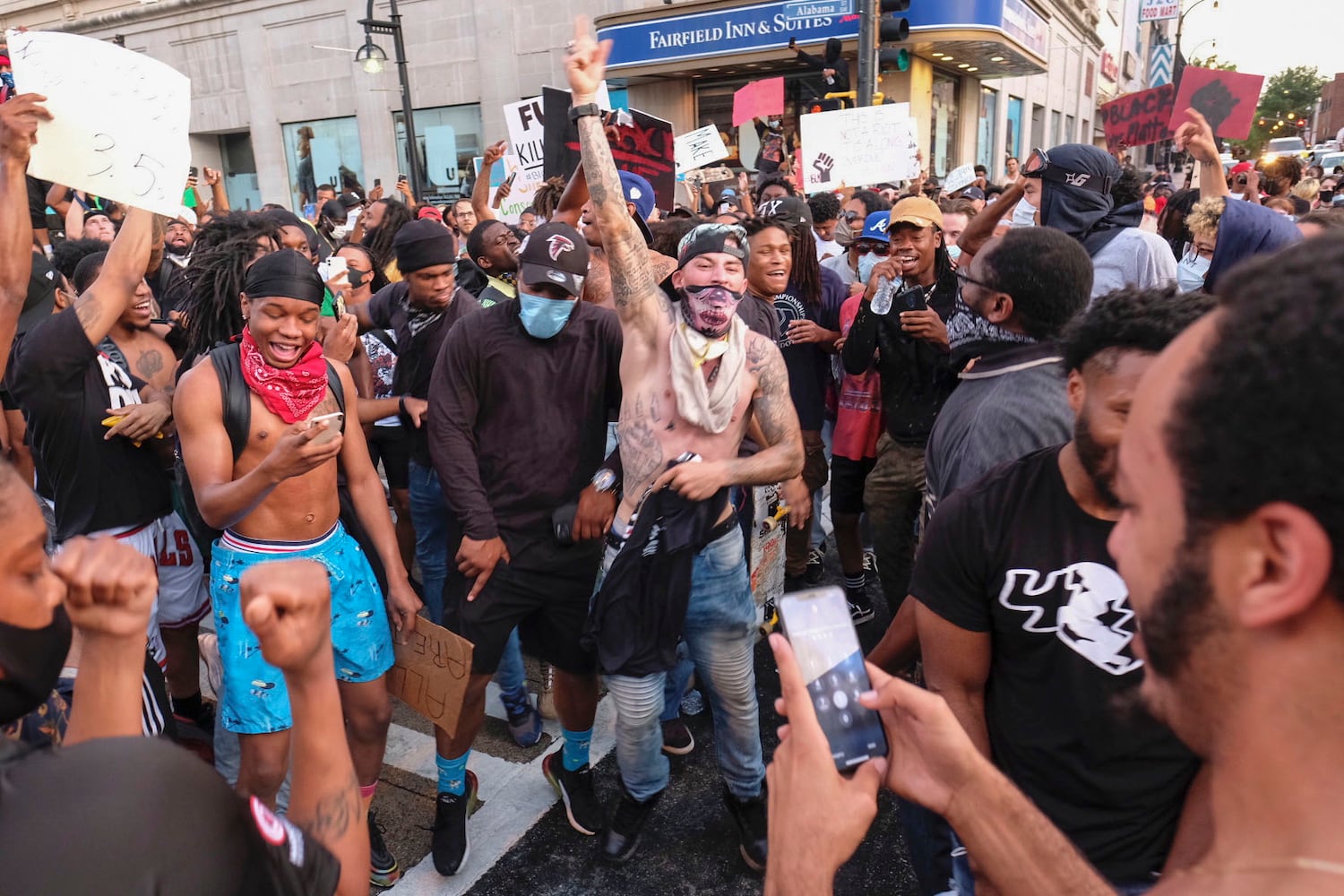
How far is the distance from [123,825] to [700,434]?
83.7 inches

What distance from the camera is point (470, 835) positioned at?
121 inches

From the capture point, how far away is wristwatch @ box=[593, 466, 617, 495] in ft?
9.84

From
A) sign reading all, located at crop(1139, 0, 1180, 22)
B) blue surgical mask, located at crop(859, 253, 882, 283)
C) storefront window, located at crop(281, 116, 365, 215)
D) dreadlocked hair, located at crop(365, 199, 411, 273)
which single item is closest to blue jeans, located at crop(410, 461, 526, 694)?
dreadlocked hair, located at crop(365, 199, 411, 273)

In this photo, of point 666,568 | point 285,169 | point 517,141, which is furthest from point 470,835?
point 285,169

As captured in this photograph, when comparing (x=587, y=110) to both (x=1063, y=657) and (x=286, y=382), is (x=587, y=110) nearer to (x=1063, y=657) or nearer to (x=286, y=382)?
(x=286, y=382)

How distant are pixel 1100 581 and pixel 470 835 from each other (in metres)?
2.38

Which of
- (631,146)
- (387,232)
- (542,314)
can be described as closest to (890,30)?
(631,146)

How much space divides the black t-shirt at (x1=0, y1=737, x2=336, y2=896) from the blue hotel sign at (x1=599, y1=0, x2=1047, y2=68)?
18.7 m

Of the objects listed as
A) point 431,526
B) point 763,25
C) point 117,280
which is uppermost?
point 763,25

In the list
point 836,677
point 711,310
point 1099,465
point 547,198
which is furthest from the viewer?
point 547,198

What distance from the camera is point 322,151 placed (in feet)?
79.0

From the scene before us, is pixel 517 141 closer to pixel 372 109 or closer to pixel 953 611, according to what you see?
pixel 953 611

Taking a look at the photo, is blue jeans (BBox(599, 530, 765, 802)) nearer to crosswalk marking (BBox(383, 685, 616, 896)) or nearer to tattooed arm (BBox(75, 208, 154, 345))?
crosswalk marking (BBox(383, 685, 616, 896))

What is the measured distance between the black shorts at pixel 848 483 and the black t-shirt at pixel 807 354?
283 mm
